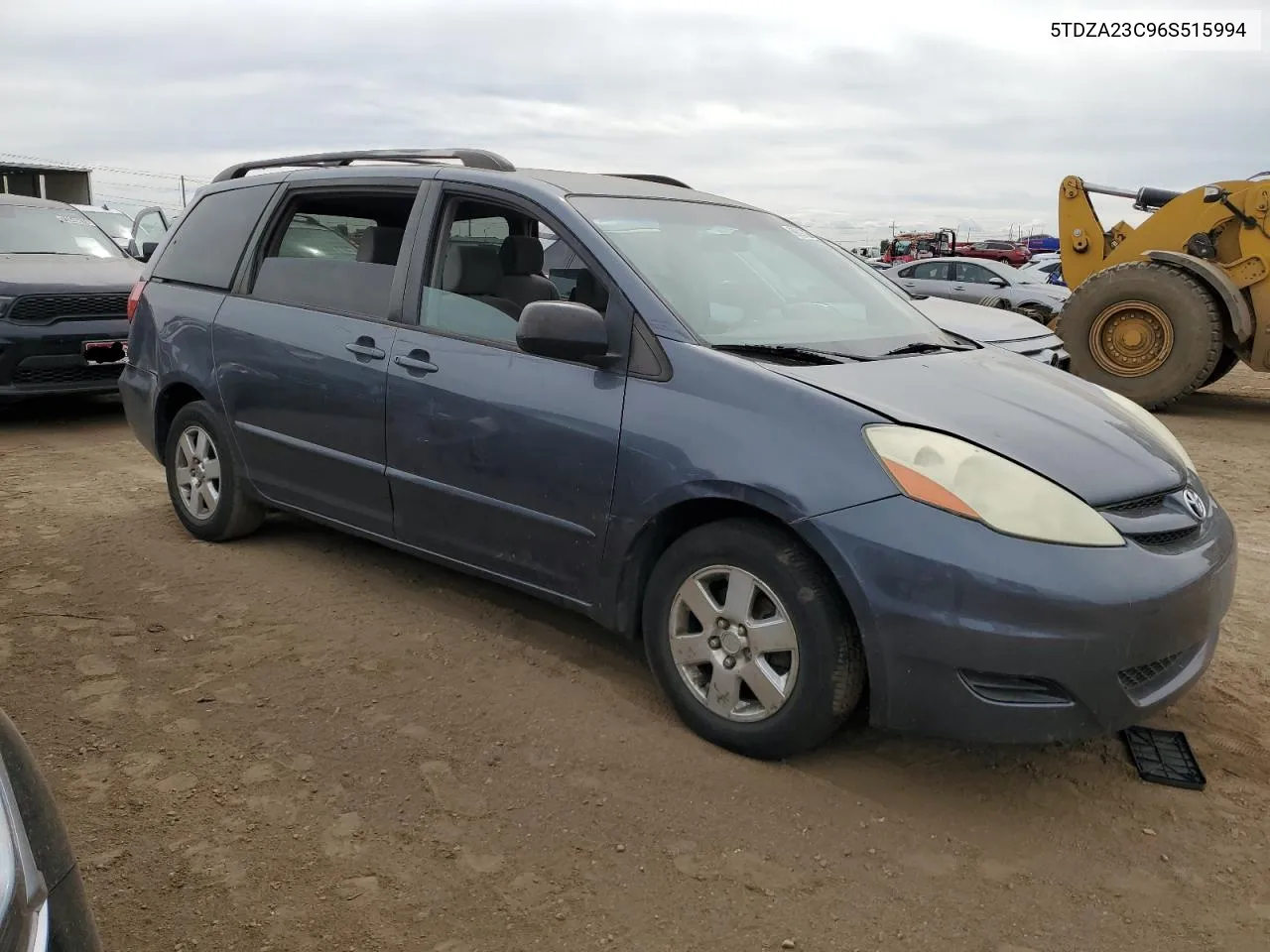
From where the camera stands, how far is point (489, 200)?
12.6ft

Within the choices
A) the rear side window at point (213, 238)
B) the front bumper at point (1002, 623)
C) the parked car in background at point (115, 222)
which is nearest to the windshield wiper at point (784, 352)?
the front bumper at point (1002, 623)

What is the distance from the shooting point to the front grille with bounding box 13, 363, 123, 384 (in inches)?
306

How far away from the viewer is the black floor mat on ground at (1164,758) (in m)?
3.01

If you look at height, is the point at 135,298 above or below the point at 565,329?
below

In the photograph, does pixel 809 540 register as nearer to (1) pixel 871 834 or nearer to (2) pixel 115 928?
(1) pixel 871 834

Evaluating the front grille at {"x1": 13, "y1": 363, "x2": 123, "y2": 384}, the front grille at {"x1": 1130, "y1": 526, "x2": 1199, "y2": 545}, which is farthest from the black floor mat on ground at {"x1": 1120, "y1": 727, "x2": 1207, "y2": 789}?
the front grille at {"x1": 13, "y1": 363, "x2": 123, "y2": 384}

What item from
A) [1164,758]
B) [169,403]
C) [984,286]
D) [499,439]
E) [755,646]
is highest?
[984,286]

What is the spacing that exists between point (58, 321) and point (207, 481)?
154 inches

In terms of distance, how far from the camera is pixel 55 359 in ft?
25.6

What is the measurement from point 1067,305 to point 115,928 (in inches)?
398

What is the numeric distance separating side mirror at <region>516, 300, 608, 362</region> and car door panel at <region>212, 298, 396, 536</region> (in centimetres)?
89

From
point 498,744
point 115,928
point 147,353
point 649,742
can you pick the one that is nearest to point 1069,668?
point 649,742

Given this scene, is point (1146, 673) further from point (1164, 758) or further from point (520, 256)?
point (520, 256)

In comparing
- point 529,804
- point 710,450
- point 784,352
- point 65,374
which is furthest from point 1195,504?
point 65,374
